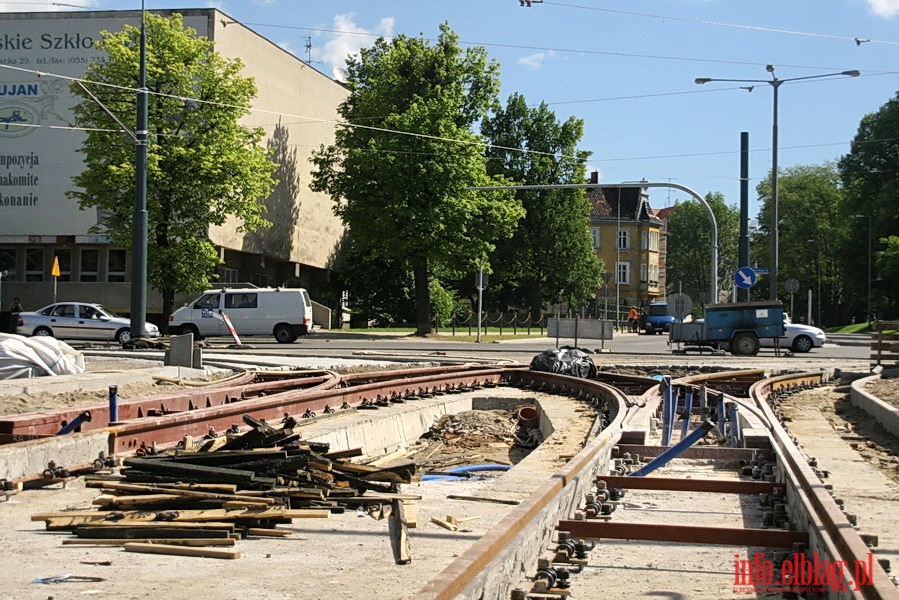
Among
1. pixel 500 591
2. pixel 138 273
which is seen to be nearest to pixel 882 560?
Answer: pixel 500 591

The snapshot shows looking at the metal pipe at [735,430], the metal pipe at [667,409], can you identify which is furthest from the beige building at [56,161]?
the metal pipe at [735,430]

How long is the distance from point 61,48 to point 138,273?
2947cm

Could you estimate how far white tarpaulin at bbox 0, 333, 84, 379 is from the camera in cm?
1672

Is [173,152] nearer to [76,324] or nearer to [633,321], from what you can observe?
[76,324]

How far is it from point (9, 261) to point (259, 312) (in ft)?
71.3

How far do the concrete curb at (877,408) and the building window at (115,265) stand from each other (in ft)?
133

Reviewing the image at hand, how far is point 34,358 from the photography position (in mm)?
17141

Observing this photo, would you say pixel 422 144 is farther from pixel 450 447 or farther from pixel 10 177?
pixel 450 447

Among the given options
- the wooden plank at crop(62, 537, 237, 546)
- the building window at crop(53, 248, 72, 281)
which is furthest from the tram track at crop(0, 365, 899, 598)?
the building window at crop(53, 248, 72, 281)

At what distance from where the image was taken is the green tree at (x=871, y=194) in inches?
3113

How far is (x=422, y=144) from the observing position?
152ft

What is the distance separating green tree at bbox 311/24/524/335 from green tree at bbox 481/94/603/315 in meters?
18.6

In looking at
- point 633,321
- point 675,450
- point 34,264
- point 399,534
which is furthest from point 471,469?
point 633,321

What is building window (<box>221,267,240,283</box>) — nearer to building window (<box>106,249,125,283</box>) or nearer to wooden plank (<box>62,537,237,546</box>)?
building window (<box>106,249,125,283</box>)
